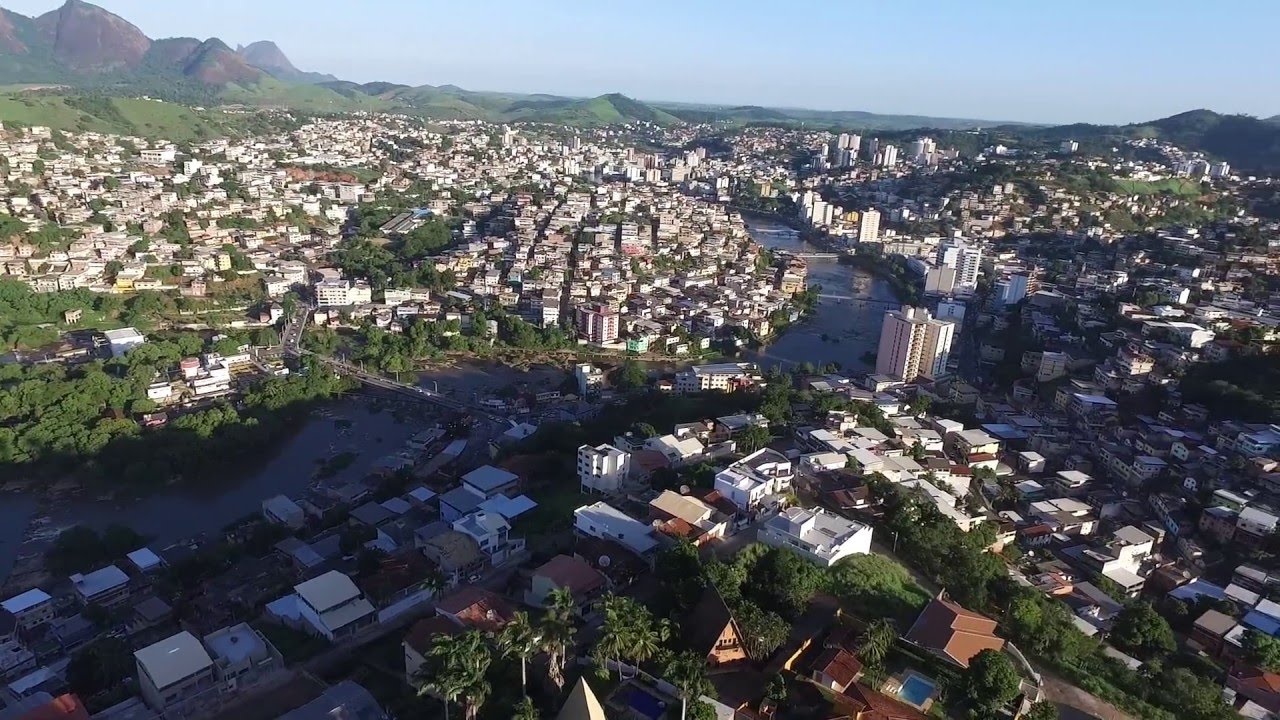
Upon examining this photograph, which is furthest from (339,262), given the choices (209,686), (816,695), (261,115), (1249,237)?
(261,115)

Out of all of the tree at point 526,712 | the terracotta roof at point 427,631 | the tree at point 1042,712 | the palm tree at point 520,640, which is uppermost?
the palm tree at point 520,640

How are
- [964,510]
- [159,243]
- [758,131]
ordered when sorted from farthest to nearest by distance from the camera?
[758,131] → [159,243] → [964,510]

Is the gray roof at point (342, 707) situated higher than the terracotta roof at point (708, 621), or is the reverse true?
the terracotta roof at point (708, 621)

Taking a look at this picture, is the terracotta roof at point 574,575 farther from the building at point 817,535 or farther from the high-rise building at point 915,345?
the high-rise building at point 915,345

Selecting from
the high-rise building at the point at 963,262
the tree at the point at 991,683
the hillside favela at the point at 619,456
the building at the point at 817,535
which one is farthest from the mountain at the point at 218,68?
the tree at the point at 991,683

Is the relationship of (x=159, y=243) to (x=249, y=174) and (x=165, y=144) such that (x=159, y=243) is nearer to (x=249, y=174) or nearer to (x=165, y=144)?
(x=249, y=174)

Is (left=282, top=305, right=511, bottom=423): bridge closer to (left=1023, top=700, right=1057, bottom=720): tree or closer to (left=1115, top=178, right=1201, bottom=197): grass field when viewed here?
(left=1023, top=700, right=1057, bottom=720): tree

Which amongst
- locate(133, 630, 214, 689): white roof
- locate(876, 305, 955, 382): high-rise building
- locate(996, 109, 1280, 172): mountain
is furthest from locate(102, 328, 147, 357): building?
locate(996, 109, 1280, 172): mountain
